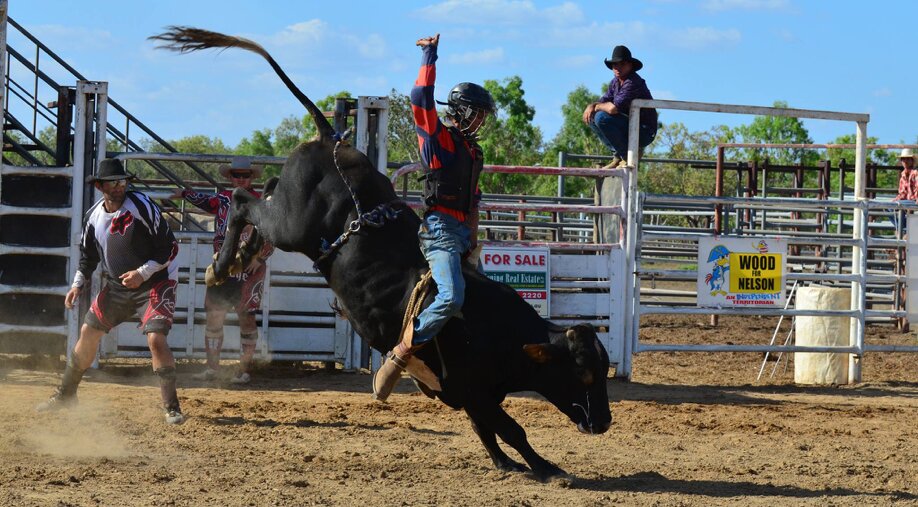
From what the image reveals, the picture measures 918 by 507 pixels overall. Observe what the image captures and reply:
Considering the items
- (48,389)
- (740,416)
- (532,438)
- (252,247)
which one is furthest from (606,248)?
(48,389)

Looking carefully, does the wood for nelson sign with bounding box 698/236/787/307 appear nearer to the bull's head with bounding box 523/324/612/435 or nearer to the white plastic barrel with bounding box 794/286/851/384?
the white plastic barrel with bounding box 794/286/851/384

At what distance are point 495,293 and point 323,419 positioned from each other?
2.27 meters

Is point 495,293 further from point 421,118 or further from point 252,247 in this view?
point 252,247

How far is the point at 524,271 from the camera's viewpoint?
10016 millimetres

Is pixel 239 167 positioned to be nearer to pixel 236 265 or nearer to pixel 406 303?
pixel 236 265

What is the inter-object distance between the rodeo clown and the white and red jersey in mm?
2089

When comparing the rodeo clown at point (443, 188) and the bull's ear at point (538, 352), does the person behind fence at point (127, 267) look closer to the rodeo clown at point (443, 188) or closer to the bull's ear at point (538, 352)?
the rodeo clown at point (443, 188)

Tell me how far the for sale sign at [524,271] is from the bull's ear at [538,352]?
13.8ft

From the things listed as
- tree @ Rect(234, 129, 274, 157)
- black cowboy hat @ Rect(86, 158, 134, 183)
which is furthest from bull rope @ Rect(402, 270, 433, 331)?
tree @ Rect(234, 129, 274, 157)

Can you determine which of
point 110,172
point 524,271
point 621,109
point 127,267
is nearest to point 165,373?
point 127,267

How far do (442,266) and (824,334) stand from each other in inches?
252

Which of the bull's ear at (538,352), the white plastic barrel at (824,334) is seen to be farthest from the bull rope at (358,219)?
the white plastic barrel at (824,334)

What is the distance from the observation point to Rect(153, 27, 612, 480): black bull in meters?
5.89

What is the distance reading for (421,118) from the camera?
588cm
